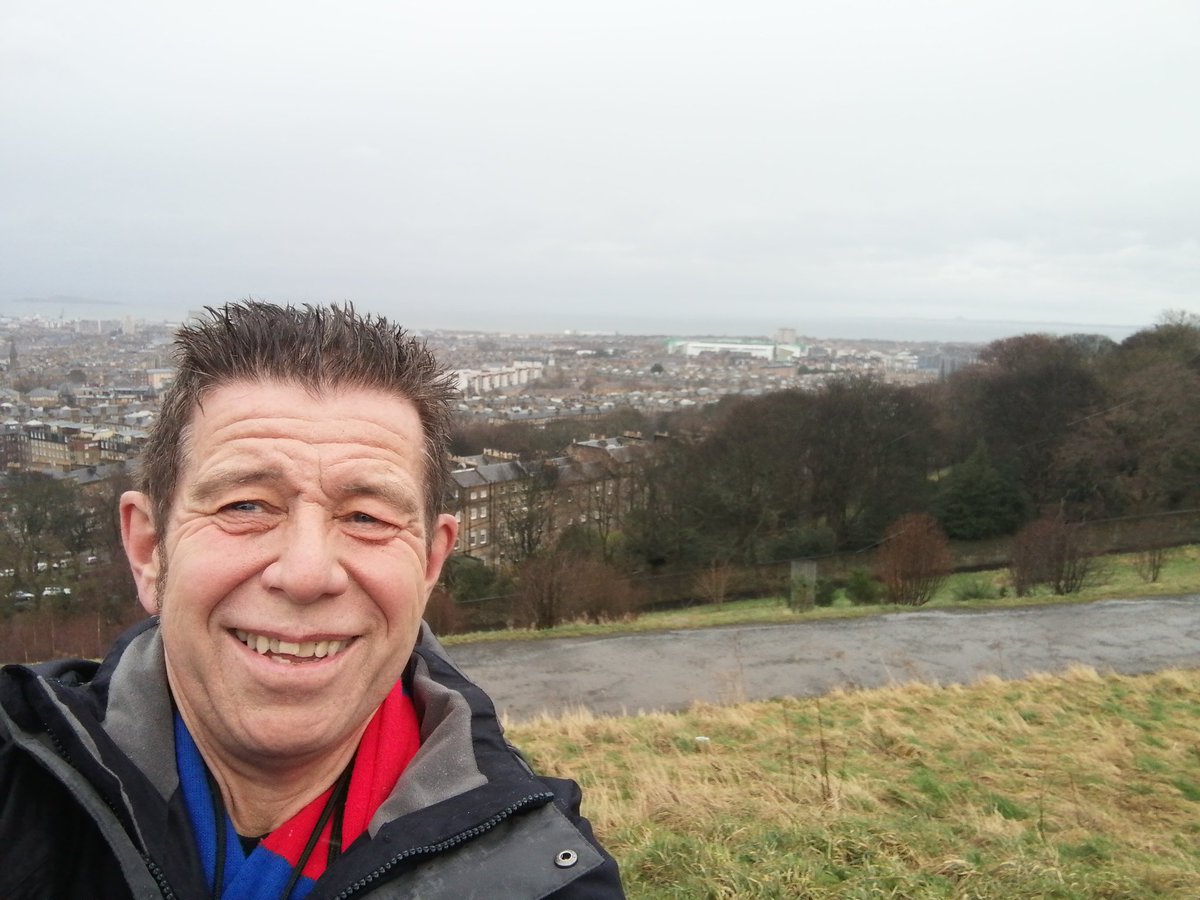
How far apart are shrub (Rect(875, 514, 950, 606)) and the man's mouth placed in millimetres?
17849

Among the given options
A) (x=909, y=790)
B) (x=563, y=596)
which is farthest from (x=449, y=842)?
(x=563, y=596)

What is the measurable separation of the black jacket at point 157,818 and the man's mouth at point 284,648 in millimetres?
288

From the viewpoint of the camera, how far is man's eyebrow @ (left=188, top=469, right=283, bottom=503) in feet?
4.97

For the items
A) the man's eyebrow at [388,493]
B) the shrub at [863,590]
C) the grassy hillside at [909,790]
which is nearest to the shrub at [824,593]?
the shrub at [863,590]

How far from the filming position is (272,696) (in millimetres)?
1491

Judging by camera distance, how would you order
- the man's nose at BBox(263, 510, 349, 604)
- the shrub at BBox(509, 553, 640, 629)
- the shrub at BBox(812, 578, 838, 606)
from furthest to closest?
1. the shrub at BBox(812, 578, 838, 606)
2. the shrub at BBox(509, 553, 640, 629)
3. the man's nose at BBox(263, 510, 349, 604)

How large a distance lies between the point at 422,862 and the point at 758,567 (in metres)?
23.2

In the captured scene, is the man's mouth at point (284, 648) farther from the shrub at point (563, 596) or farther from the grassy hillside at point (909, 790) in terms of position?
the shrub at point (563, 596)

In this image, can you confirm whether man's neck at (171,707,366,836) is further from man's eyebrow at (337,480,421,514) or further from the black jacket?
man's eyebrow at (337,480,421,514)

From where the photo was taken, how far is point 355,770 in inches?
66.6

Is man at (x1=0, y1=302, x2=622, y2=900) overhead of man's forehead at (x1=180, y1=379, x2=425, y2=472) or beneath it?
beneath

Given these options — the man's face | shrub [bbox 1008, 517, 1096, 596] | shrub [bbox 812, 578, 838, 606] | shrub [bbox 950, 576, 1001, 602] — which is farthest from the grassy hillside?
shrub [bbox 812, 578, 838, 606]

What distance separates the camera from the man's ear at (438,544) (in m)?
1.88

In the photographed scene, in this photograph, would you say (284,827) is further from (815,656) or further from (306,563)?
(815,656)
